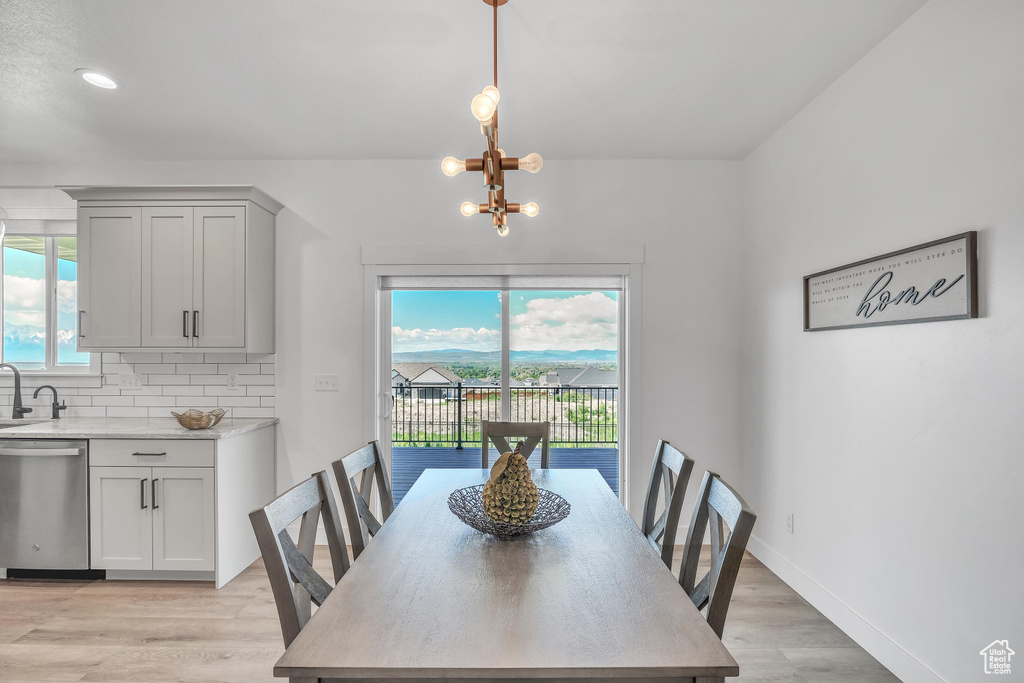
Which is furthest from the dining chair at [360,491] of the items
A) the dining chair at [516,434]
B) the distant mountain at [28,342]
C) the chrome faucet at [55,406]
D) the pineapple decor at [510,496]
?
the distant mountain at [28,342]

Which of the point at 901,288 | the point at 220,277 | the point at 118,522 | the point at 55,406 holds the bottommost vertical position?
the point at 118,522

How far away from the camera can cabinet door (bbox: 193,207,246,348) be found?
3371 millimetres

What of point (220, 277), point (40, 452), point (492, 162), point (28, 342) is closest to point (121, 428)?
point (40, 452)

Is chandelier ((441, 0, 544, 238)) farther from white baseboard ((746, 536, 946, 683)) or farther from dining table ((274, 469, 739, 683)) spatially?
A: white baseboard ((746, 536, 946, 683))

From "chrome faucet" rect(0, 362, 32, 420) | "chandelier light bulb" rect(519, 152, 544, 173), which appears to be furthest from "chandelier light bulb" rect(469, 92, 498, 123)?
"chrome faucet" rect(0, 362, 32, 420)

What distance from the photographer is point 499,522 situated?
1658 millimetres

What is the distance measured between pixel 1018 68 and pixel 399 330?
10.8ft

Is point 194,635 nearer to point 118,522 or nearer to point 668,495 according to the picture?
point 118,522

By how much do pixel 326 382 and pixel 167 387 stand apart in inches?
42.1

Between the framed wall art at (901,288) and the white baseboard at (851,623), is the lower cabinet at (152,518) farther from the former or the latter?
the framed wall art at (901,288)

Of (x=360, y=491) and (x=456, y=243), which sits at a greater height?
(x=456, y=243)

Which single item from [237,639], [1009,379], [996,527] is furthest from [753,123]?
[237,639]

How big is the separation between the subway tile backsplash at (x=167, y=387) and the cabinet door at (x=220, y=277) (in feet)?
1.07

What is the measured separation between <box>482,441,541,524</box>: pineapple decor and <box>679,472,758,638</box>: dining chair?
511 millimetres
